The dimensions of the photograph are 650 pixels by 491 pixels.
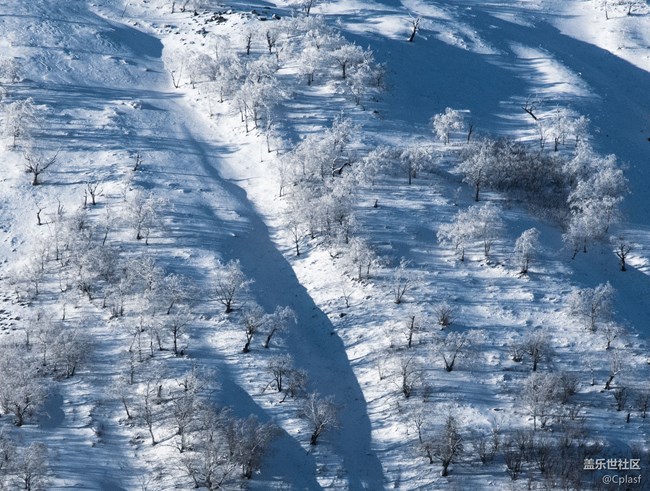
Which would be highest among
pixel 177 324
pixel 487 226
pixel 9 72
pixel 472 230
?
pixel 9 72

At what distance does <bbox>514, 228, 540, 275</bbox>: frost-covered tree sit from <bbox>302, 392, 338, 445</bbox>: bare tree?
2134 centimetres

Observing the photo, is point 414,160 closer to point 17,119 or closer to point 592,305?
point 592,305

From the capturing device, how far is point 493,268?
67.0 metres

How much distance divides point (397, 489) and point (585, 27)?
285 feet

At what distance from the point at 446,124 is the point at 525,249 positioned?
2099 centimetres

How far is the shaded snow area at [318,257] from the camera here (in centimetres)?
5262

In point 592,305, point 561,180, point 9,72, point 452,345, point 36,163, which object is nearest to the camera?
point 452,345

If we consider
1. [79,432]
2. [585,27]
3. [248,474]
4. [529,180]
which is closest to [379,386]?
[248,474]

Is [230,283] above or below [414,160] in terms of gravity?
below

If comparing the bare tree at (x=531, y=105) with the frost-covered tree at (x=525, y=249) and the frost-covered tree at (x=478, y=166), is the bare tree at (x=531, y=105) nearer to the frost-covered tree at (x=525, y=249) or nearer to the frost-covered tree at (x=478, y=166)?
the frost-covered tree at (x=478, y=166)

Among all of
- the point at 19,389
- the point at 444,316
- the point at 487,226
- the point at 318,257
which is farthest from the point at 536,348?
the point at 19,389

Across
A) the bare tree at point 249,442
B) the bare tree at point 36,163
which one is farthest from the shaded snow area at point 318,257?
the bare tree at point 36,163

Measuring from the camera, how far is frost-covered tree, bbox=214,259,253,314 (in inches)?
2469

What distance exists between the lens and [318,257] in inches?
2707
